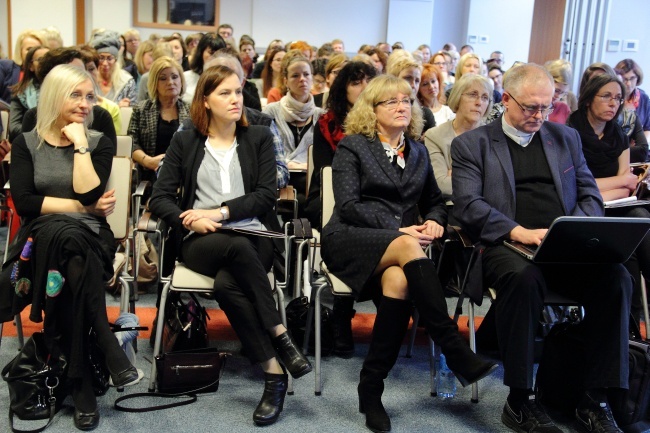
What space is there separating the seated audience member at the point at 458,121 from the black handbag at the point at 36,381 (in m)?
2.09

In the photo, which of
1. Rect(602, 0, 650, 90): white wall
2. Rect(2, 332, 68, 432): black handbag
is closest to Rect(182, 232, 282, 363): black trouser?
Rect(2, 332, 68, 432): black handbag

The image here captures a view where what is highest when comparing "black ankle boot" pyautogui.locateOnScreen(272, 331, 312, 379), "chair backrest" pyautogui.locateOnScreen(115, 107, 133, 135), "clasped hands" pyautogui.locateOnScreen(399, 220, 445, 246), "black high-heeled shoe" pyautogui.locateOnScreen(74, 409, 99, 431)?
"chair backrest" pyautogui.locateOnScreen(115, 107, 133, 135)

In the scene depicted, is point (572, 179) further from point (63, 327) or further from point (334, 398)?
point (63, 327)

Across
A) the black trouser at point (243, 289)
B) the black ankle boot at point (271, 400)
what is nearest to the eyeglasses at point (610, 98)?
the black trouser at point (243, 289)

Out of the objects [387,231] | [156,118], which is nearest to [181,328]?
[387,231]

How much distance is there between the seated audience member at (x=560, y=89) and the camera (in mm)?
5176

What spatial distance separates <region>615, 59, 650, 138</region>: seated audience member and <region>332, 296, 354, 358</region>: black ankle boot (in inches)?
119

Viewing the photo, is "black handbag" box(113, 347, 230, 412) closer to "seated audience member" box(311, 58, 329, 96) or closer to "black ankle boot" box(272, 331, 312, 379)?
"black ankle boot" box(272, 331, 312, 379)

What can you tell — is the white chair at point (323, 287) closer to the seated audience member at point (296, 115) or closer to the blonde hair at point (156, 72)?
the seated audience member at point (296, 115)

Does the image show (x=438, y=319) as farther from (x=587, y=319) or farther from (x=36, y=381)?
(x=36, y=381)

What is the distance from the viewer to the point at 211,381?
114 inches

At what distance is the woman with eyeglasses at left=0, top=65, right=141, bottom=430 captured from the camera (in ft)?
8.68

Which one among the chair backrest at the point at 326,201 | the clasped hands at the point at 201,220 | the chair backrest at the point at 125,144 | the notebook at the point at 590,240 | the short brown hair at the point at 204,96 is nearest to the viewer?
the notebook at the point at 590,240

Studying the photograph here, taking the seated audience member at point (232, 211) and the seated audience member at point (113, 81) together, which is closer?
the seated audience member at point (232, 211)
